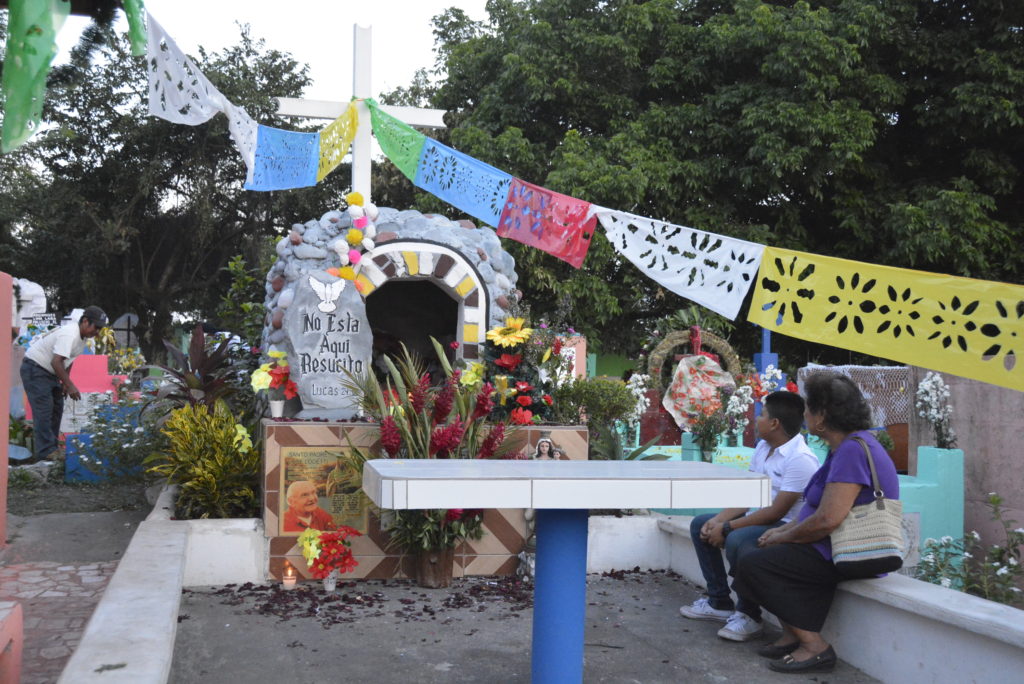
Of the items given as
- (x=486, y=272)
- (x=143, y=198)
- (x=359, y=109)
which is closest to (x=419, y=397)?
(x=486, y=272)

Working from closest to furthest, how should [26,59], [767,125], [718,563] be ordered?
[26,59] → [718,563] → [767,125]

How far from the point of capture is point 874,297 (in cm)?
469

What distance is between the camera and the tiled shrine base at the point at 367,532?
544 centimetres

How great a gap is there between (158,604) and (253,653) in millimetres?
739

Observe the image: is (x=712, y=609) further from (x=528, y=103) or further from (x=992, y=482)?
(x=528, y=103)

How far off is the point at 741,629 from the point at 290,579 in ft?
8.33

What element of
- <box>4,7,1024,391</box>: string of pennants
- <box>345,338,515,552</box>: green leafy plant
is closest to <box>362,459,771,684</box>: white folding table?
<box>4,7,1024,391</box>: string of pennants

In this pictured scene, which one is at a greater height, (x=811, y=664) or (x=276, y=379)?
(x=276, y=379)

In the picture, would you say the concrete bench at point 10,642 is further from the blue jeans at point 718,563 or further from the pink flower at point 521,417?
the pink flower at point 521,417

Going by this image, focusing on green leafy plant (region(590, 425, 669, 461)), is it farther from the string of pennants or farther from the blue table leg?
the blue table leg

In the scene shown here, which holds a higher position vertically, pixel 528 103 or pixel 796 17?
pixel 796 17

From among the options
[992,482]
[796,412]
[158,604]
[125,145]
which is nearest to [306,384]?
[158,604]

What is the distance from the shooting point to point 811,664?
13.1ft

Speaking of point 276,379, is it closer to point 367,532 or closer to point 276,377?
point 276,377
